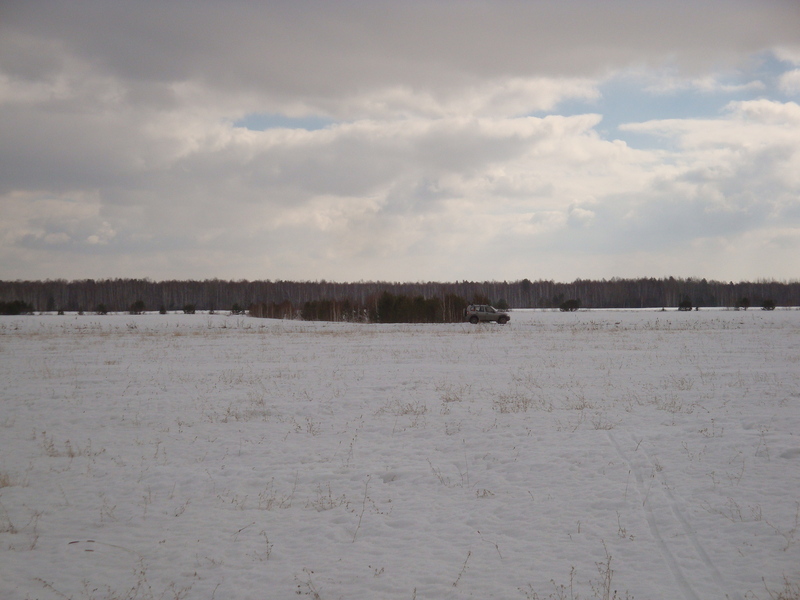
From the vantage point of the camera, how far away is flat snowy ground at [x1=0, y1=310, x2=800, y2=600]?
561 centimetres

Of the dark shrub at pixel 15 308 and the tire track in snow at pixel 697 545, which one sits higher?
the dark shrub at pixel 15 308

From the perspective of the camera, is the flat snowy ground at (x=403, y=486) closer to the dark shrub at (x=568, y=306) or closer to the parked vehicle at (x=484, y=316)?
the parked vehicle at (x=484, y=316)

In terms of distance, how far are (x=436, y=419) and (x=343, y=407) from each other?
7.94ft

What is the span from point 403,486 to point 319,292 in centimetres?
13663

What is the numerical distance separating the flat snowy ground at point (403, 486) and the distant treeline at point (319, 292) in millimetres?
98266

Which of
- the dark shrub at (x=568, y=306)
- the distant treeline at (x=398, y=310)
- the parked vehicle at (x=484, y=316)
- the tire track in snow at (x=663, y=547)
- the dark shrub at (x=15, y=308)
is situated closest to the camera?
the tire track in snow at (x=663, y=547)

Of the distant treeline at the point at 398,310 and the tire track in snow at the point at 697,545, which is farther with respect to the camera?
the distant treeline at the point at 398,310

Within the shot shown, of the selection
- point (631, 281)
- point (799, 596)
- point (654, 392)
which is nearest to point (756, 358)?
point (654, 392)

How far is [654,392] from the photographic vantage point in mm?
14117

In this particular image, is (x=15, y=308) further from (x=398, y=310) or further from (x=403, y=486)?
(x=403, y=486)

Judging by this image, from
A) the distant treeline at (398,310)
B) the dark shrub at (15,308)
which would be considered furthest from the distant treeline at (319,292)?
the distant treeline at (398,310)

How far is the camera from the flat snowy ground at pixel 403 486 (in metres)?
5.61

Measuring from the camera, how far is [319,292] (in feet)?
470

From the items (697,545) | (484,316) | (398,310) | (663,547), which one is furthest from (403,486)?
(398,310)
